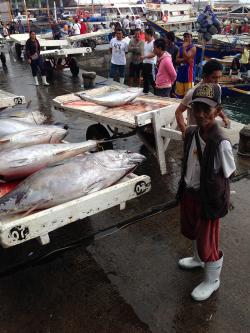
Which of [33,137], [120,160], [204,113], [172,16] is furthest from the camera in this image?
[172,16]

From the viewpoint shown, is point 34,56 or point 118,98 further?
point 34,56

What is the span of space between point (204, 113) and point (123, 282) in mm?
1763

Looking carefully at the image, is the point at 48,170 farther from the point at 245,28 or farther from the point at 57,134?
the point at 245,28

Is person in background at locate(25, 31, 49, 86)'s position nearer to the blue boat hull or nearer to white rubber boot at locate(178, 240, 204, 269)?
the blue boat hull

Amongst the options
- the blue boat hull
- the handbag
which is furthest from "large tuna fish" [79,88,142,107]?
the blue boat hull

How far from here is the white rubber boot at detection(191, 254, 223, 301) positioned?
284cm

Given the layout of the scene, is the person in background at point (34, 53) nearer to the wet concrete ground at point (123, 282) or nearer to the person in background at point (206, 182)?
the wet concrete ground at point (123, 282)

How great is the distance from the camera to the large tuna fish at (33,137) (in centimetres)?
344

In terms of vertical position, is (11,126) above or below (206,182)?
above

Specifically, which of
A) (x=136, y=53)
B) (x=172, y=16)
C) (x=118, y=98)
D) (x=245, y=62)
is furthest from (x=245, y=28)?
(x=118, y=98)

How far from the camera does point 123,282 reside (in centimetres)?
313

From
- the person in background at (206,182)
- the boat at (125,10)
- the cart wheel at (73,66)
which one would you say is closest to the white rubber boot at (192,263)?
the person in background at (206,182)

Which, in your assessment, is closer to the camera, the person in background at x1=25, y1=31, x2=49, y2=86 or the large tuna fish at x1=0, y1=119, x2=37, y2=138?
the large tuna fish at x1=0, y1=119, x2=37, y2=138

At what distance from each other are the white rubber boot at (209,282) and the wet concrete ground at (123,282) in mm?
71
